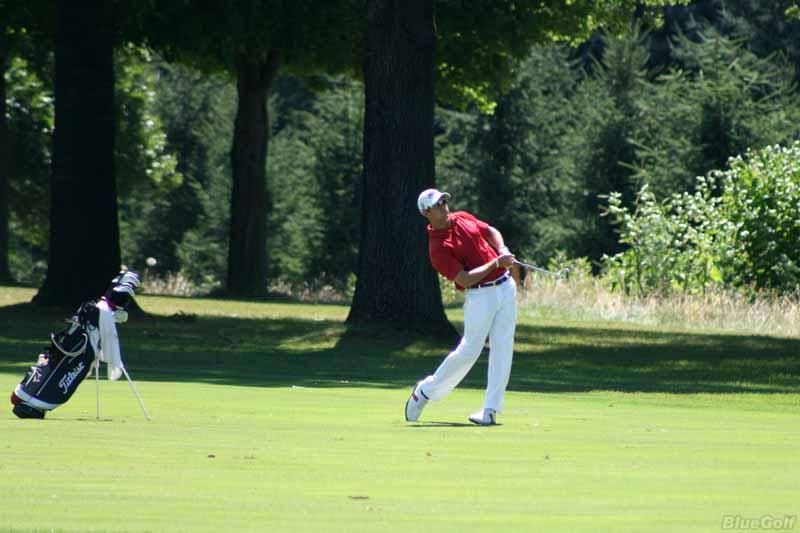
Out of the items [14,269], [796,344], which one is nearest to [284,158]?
[14,269]

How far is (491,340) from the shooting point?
1412cm

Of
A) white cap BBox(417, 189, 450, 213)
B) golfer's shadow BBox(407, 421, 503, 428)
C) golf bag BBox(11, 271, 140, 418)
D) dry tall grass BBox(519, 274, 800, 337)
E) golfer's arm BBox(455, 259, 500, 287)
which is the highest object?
white cap BBox(417, 189, 450, 213)

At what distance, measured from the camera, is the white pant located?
13.9 meters

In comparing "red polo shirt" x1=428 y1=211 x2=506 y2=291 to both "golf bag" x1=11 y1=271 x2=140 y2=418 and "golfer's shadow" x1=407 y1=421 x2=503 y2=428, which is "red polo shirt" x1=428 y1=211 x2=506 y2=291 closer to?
"golfer's shadow" x1=407 y1=421 x2=503 y2=428

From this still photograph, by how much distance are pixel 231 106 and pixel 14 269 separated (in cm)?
A: 1256

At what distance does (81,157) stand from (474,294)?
15737 mm

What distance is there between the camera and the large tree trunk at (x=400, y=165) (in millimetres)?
25578

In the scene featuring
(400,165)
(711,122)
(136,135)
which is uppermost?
(711,122)

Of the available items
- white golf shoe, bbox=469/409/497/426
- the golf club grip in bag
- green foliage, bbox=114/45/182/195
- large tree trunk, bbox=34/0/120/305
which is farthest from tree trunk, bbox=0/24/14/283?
white golf shoe, bbox=469/409/497/426

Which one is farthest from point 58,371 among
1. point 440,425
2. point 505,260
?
point 505,260

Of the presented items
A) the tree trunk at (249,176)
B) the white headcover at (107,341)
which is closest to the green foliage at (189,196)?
the tree trunk at (249,176)

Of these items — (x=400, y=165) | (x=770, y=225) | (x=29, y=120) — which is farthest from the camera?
Result: (x=29, y=120)

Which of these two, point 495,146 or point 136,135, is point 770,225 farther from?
point 495,146

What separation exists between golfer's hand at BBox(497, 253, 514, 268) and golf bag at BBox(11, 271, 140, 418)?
112 inches
